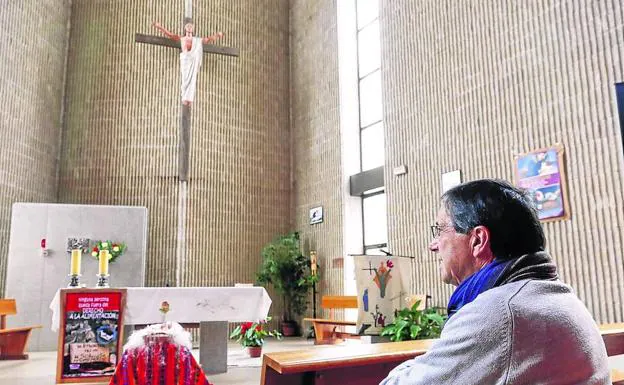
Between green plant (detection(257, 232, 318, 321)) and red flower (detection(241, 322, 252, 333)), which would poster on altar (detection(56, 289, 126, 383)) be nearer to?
red flower (detection(241, 322, 252, 333))

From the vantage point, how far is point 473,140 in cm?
658

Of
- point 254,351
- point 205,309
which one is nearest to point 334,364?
point 205,309

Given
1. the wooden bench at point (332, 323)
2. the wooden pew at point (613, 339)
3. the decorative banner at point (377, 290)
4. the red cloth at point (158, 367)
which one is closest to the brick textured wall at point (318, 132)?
the wooden bench at point (332, 323)

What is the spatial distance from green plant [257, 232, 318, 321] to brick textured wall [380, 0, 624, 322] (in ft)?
7.56

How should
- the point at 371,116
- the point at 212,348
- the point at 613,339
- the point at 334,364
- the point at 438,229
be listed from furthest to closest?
1. the point at 371,116
2. the point at 212,348
3. the point at 613,339
4. the point at 334,364
5. the point at 438,229

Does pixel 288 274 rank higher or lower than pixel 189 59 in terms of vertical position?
lower

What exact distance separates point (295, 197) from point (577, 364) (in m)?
9.35

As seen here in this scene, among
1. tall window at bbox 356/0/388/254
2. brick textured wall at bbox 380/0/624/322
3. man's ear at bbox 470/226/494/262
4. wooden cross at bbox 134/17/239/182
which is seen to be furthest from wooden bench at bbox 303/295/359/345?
man's ear at bbox 470/226/494/262

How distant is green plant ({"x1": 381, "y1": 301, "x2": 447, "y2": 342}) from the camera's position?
15.7 feet

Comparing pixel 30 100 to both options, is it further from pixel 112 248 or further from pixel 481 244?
pixel 481 244

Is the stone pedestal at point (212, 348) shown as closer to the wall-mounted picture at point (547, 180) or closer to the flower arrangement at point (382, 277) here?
the flower arrangement at point (382, 277)

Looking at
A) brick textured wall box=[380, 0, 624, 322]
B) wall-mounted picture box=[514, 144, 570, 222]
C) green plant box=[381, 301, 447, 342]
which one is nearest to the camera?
green plant box=[381, 301, 447, 342]

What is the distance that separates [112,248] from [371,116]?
15.7ft

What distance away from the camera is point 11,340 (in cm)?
675
